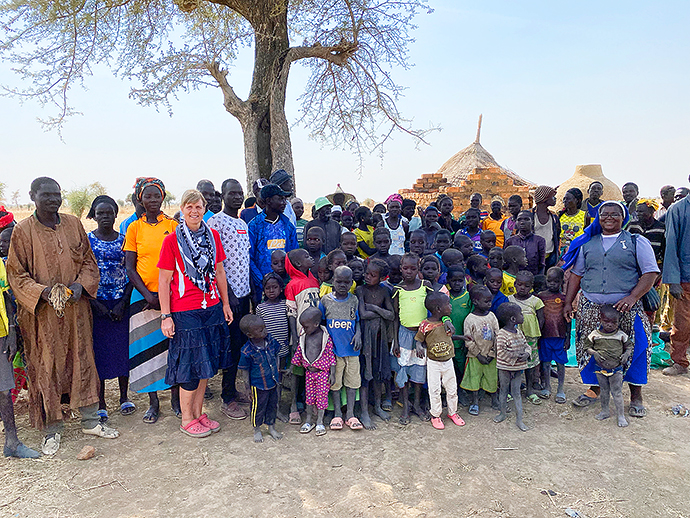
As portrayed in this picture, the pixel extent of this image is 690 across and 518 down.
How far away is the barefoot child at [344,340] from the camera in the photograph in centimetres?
381

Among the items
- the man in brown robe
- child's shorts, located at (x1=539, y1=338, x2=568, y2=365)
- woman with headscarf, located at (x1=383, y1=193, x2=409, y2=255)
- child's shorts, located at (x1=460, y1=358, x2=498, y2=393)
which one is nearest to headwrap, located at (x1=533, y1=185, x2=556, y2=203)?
woman with headscarf, located at (x1=383, y1=193, x2=409, y2=255)

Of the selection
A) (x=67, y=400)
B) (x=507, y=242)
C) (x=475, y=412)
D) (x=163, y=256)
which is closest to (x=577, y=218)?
(x=507, y=242)

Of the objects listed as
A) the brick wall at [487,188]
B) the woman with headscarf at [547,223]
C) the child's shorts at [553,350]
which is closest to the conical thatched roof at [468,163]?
the brick wall at [487,188]

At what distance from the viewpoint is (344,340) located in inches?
150

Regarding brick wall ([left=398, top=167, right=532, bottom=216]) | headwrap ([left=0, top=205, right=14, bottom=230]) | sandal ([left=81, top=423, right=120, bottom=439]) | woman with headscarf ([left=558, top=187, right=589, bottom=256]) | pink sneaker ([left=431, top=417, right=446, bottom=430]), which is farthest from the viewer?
brick wall ([left=398, top=167, right=532, bottom=216])

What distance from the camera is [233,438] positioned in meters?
3.70

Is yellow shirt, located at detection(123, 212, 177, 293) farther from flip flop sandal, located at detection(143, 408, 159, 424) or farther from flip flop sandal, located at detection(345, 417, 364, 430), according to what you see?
flip flop sandal, located at detection(345, 417, 364, 430)

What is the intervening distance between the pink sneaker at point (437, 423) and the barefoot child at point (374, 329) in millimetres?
388

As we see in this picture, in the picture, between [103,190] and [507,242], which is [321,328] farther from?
[103,190]

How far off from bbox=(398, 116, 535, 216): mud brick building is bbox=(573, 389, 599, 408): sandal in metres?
8.66

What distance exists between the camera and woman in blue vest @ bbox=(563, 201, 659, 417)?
12.8 ft

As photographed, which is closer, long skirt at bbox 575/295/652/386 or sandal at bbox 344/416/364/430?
sandal at bbox 344/416/364/430

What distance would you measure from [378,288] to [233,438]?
1.68 metres

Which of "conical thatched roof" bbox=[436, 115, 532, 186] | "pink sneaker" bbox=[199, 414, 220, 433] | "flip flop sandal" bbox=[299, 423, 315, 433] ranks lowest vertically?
"flip flop sandal" bbox=[299, 423, 315, 433]
